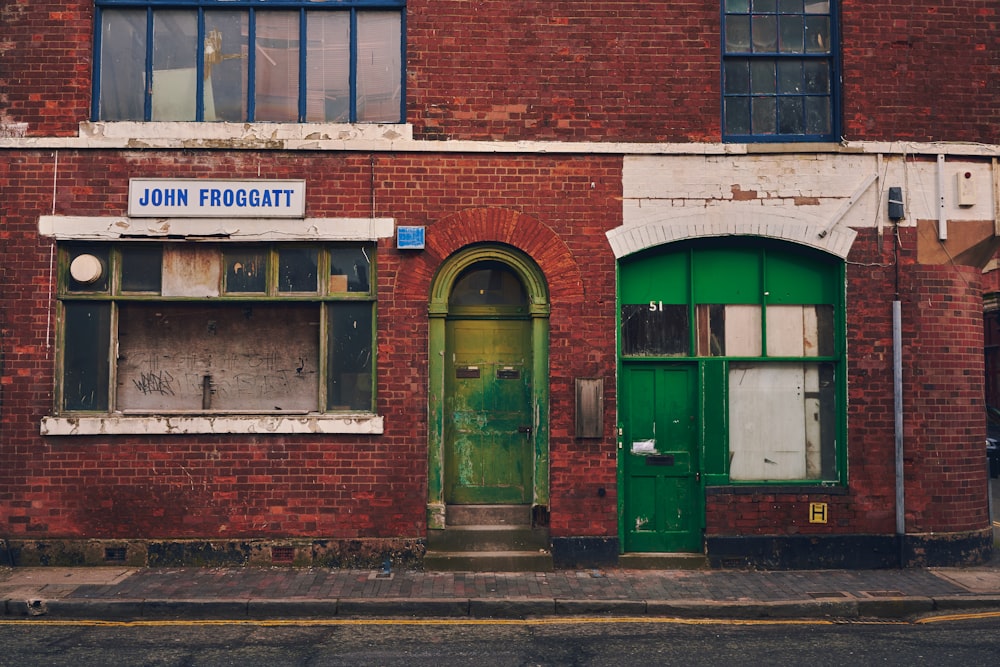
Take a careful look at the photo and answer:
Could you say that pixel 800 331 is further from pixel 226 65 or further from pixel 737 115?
pixel 226 65

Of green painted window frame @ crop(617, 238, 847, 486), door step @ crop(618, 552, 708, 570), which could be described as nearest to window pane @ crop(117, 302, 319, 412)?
green painted window frame @ crop(617, 238, 847, 486)

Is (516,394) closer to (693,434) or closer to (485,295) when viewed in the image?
(485,295)

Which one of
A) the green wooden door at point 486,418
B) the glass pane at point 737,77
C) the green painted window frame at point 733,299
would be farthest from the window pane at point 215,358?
the glass pane at point 737,77

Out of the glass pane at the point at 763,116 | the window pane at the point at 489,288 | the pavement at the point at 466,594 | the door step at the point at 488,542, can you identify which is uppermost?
the glass pane at the point at 763,116

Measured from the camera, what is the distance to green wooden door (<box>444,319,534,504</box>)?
926cm

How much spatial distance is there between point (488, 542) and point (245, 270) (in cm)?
406

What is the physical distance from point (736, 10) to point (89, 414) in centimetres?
863

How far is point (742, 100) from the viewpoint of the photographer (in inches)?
372

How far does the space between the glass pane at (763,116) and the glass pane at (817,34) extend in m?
0.78

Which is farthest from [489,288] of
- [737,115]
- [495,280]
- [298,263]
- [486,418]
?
[737,115]

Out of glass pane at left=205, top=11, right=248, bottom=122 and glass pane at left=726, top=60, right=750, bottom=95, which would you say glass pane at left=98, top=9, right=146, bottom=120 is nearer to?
glass pane at left=205, top=11, right=248, bottom=122

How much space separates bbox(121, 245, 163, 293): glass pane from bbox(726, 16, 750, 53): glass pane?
6906 mm

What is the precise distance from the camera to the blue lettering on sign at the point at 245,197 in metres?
8.96

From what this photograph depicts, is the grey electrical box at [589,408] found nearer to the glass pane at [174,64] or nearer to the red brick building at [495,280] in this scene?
the red brick building at [495,280]
